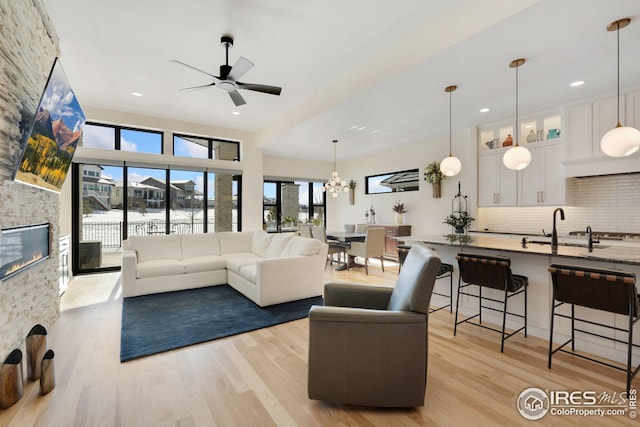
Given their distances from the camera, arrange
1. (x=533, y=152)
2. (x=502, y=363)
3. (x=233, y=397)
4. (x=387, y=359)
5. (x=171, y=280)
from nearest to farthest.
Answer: (x=387, y=359) < (x=233, y=397) < (x=502, y=363) < (x=171, y=280) < (x=533, y=152)

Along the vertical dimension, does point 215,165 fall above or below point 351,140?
below

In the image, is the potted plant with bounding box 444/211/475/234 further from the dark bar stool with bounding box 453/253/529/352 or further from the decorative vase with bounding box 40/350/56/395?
the decorative vase with bounding box 40/350/56/395

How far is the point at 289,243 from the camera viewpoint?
4.45 meters

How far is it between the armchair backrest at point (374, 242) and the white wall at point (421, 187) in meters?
1.48

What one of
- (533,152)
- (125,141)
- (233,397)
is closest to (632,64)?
(533,152)

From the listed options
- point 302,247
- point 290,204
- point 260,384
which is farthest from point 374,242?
point 260,384

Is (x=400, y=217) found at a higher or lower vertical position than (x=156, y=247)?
higher

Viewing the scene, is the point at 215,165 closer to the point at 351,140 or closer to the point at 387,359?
the point at 351,140

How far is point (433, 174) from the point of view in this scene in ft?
20.7

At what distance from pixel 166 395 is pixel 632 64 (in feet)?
17.6

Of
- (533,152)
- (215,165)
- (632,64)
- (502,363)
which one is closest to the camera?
(502,363)

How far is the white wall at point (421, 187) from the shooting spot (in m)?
5.80

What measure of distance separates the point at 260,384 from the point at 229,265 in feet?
9.12

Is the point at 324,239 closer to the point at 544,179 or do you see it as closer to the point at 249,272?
the point at 249,272
